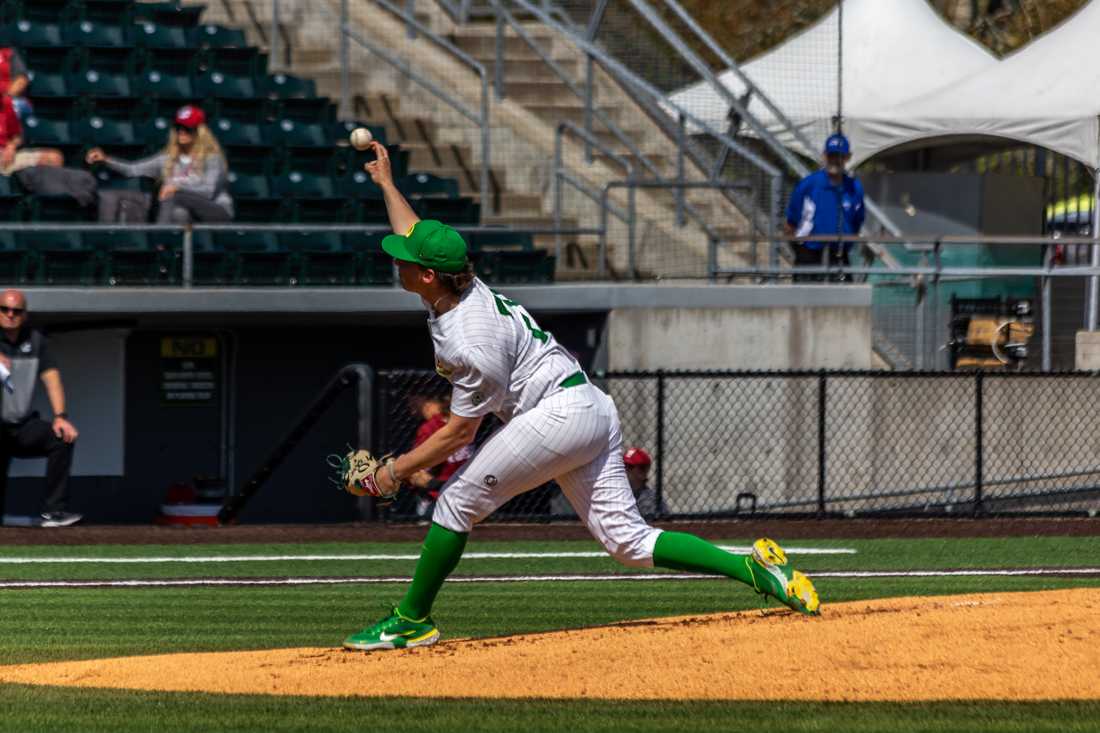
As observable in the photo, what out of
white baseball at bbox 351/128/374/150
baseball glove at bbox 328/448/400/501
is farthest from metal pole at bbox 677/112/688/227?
baseball glove at bbox 328/448/400/501

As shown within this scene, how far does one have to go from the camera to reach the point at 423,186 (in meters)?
17.9

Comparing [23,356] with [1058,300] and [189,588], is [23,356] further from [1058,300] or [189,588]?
[1058,300]

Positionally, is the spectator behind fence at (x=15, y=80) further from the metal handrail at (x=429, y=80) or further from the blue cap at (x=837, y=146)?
the blue cap at (x=837, y=146)

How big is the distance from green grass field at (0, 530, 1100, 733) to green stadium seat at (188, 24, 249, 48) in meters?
7.21

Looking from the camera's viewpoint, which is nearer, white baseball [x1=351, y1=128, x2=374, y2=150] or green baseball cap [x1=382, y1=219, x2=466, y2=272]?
green baseball cap [x1=382, y1=219, x2=466, y2=272]

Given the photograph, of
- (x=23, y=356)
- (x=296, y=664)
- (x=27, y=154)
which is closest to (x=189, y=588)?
(x=296, y=664)

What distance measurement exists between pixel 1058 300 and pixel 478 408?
36.2 ft

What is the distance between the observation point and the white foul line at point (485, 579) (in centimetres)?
1064

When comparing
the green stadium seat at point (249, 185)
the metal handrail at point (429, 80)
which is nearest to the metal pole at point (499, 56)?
the metal handrail at point (429, 80)

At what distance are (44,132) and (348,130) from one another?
9.38 ft

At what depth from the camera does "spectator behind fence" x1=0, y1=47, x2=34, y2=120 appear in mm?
17078

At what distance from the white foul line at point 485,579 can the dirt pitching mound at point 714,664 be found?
A: 3129 millimetres

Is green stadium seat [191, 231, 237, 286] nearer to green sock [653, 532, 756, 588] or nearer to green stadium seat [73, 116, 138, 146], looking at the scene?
green stadium seat [73, 116, 138, 146]

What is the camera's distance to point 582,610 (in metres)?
9.25
